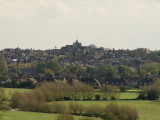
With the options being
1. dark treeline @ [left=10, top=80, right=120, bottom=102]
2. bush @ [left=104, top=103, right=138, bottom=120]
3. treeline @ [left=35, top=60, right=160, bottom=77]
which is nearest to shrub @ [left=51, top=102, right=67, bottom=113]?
bush @ [left=104, top=103, right=138, bottom=120]

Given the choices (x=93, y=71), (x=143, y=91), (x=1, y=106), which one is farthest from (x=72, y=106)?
Answer: (x=93, y=71)

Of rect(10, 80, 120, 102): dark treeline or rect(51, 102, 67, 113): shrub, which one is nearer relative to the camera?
rect(51, 102, 67, 113): shrub

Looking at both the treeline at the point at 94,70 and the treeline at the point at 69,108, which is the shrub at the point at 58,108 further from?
the treeline at the point at 94,70

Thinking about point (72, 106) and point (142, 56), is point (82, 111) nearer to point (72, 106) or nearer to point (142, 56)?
point (72, 106)

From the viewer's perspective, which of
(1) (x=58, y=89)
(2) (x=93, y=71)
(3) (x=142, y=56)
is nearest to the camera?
(1) (x=58, y=89)

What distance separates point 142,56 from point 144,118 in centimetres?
15158

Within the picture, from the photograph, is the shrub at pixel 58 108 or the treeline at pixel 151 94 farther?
the treeline at pixel 151 94

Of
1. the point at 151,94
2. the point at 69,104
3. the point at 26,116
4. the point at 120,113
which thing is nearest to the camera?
the point at 120,113

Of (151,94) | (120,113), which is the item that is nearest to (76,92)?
(151,94)

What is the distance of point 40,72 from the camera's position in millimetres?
130500

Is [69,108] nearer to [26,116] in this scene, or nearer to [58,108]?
[58,108]

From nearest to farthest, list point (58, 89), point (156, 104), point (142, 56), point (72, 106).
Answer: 1. point (72, 106)
2. point (156, 104)
3. point (58, 89)
4. point (142, 56)

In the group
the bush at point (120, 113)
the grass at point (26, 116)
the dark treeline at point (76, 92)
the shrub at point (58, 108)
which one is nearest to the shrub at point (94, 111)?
the bush at point (120, 113)

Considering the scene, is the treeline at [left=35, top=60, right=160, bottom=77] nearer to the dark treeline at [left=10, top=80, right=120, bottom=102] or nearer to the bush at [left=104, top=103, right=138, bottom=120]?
the dark treeline at [left=10, top=80, right=120, bottom=102]
